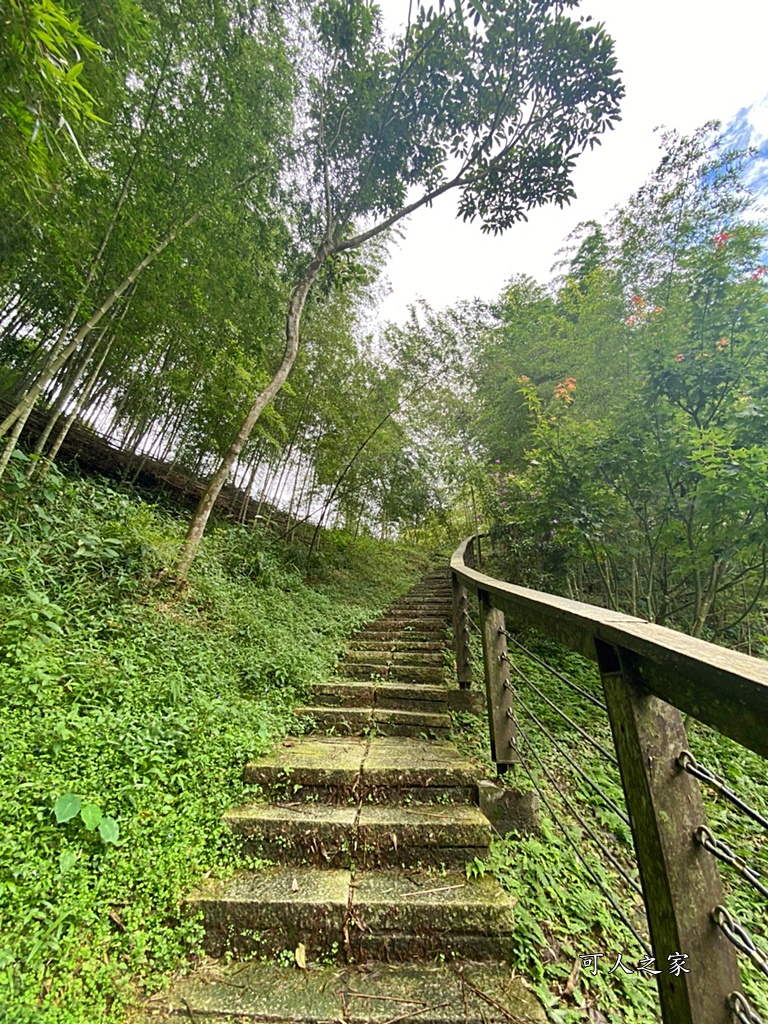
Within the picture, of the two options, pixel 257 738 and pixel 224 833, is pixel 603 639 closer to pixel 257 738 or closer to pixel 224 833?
pixel 224 833

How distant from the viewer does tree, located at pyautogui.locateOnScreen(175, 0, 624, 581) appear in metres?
3.73

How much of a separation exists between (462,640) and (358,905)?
4.88 feet

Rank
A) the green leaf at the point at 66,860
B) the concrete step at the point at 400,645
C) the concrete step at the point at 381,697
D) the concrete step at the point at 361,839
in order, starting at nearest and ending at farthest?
the green leaf at the point at 66,860 < the concrete step at the point at 361,839 < the concrete step at the point at 381,697 < the concrete step at the point at 400,645

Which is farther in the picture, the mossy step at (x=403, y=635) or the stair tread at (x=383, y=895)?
the mossy step at (x=403, y=635)

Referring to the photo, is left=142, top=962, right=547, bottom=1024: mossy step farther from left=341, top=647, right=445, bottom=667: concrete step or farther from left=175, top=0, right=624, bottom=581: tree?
left=175, top=0, right=624, bottom=581: tree

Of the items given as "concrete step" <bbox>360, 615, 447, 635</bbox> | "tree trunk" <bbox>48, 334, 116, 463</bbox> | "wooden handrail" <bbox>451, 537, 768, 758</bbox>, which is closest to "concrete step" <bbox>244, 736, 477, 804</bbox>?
"wooden handrail" <bbox>451, 537, 768, 758</bbox>

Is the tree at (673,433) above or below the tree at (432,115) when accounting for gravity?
below

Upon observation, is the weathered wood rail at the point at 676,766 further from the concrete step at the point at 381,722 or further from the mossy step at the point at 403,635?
the mossy step at the point at 403,635

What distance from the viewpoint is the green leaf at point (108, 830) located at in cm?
114

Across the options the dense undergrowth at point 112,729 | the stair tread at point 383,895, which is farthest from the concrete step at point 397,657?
the stair tread at point 383,895

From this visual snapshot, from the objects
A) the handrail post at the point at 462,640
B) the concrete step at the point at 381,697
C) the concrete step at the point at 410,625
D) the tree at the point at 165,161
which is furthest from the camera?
the concrete step at the point at 410,625

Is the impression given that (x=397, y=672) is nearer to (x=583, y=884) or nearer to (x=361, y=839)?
(x=361, y=839)

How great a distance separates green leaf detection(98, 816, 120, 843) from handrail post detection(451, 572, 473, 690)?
175cm

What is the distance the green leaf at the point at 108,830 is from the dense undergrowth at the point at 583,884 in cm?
113
